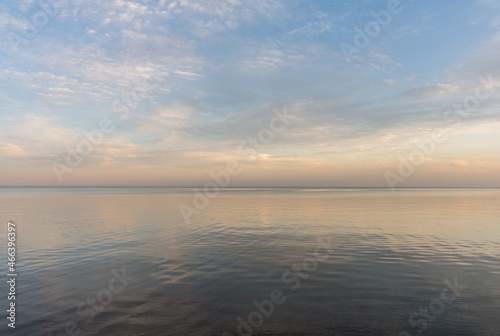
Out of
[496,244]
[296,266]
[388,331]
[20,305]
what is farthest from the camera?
[496,244]

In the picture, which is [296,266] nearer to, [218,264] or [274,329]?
[218,264]

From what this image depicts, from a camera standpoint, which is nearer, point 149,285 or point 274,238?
point 149,285

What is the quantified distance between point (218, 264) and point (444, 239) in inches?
1043

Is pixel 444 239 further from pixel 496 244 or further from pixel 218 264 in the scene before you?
pixel 218 264

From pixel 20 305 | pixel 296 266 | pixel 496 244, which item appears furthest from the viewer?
pixel 496 244

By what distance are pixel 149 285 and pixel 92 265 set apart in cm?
774

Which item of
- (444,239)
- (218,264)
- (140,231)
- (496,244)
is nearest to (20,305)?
(218,264)

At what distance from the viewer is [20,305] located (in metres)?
15.0

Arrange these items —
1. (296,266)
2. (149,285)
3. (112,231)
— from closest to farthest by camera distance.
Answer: (149,285)
(296,266)
(112,231)

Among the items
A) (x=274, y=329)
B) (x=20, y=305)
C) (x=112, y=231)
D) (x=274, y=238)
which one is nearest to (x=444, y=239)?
(x=274, y=238)

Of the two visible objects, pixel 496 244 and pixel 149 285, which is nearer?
pixel 149 285

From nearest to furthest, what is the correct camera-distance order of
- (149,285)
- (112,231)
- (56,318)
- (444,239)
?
(56,318), (149,285), (444,239), (112,231)

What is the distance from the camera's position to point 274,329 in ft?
41.3

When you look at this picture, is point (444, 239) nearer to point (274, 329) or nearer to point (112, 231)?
point (274, 329)
